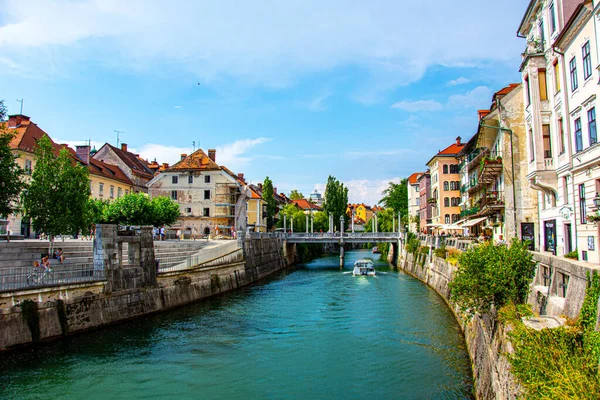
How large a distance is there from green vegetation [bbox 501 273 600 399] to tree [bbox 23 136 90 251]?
30.7m

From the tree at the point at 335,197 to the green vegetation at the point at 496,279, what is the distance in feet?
281

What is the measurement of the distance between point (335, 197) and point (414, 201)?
59.4ft

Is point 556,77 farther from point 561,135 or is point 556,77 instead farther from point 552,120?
point 561,135

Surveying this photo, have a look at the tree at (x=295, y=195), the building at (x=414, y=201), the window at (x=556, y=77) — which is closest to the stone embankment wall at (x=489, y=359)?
the window at (x=556, y=77)

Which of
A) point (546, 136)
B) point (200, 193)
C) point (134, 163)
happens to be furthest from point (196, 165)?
point (546, 136)

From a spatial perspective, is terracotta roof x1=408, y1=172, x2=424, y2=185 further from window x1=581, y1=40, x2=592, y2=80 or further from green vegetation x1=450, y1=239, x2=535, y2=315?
green vegetation x1=450, y1=239, x2=535, y2=315

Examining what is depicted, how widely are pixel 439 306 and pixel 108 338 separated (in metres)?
21.3

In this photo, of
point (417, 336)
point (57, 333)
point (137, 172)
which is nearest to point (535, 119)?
point (417, 336)

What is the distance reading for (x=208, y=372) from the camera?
17.3 metres

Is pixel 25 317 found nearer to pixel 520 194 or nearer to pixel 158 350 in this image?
pixel 158 350

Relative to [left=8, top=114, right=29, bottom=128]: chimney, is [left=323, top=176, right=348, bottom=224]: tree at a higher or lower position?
lower

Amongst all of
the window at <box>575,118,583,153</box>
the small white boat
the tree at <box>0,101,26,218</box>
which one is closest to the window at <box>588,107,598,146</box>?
the window at <box>575,118,583,153</box>

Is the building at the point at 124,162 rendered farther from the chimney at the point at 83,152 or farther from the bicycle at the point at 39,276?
the bicycle at the point at 39,276

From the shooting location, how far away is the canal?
50.6 ft
